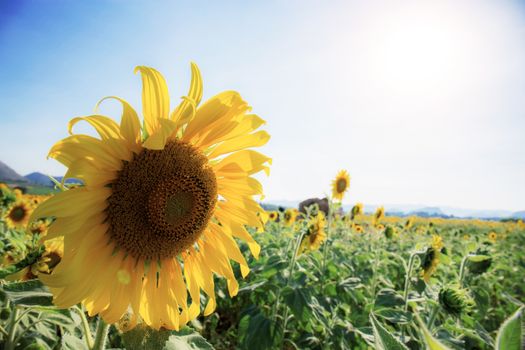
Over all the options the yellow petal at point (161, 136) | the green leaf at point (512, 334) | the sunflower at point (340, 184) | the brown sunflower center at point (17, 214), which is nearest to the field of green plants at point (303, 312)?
the green leaf at point (512, 334)

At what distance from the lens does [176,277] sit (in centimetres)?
154

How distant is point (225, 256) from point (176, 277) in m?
0.27

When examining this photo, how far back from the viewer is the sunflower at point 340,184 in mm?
9414

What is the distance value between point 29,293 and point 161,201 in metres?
0.61

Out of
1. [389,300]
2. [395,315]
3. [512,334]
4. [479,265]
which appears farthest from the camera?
[479,265]

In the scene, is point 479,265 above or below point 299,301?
above

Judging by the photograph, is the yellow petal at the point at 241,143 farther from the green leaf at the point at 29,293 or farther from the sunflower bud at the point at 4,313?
the sunflower bud at the point at 4,313

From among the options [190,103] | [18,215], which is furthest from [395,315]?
[18,215]

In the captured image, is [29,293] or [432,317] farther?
[432,317]

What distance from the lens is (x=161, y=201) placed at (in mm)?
1387

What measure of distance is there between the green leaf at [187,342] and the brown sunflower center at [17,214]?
722 cm

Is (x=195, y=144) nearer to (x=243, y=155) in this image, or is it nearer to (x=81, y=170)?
(x=243, y=155)

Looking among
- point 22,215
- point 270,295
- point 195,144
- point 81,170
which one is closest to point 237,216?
point 195,144

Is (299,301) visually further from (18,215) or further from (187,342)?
(18,215)
